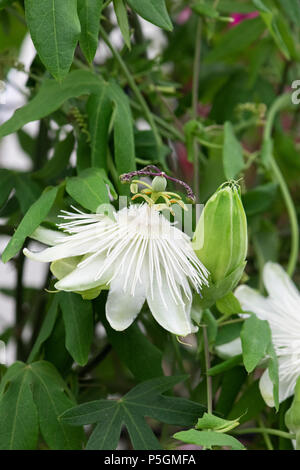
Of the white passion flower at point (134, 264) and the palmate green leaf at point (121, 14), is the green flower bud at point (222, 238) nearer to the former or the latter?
the white passion flower at point (134, 264)

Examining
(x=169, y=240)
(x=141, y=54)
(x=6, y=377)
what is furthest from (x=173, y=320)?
(x=141, y=54)

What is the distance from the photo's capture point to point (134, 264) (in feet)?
1.56

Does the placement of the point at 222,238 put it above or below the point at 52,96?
below

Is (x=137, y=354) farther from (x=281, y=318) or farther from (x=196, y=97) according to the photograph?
(x=196, y=97)

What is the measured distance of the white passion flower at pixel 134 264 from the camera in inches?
18.3

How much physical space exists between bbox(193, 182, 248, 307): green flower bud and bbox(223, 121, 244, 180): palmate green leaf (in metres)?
0.17

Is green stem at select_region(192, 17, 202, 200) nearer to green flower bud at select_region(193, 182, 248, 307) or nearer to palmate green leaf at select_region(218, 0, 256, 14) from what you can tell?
palmate green leaf at select_region(218, 0, 256, 14)

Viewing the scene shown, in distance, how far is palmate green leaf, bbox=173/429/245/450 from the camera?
0.44m

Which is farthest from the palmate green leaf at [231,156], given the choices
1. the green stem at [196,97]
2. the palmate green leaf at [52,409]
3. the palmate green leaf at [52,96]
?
the palmate green leaf at [52,409]

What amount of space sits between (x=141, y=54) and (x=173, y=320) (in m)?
0.44

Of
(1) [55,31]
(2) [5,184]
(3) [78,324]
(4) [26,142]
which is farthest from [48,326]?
(4) [26,142]

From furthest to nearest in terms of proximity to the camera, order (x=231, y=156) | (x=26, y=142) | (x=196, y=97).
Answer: (x=26, y=142) → (x=196, y=97) → (x=231, y=156)

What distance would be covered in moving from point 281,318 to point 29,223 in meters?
0.26

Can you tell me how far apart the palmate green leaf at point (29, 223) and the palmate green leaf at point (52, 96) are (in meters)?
0.07
